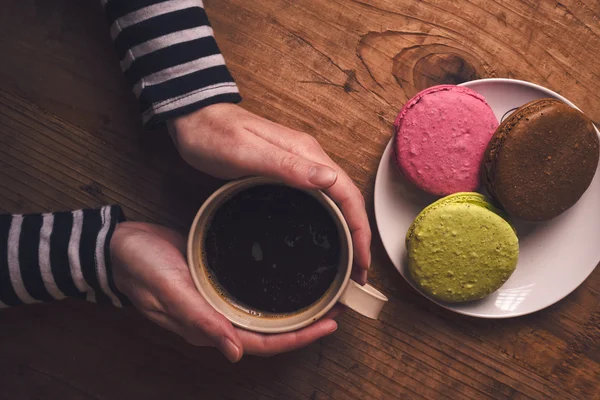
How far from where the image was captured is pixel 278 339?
78 cm

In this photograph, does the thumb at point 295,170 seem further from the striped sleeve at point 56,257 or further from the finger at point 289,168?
the striped sleeve at point 56,257

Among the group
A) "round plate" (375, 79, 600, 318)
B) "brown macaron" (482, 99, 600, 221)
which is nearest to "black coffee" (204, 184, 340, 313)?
"round plate" (375, 79, 600, 318)

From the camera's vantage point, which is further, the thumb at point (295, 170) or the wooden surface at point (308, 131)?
the wooden surface at point (308, 131)

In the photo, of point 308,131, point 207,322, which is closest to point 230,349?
point 207,322

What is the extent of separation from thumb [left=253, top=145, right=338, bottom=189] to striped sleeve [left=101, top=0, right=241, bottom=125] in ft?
0.49

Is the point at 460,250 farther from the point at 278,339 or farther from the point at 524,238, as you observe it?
the point at 278,339

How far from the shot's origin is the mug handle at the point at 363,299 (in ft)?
2.22

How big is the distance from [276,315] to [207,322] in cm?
12

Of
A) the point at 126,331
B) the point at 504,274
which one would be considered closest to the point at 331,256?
the point at 504,274

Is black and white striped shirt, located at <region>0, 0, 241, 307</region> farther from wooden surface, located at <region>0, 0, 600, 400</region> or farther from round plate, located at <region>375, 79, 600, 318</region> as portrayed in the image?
round plate, located at <region>375, 79, 600, 318</region>

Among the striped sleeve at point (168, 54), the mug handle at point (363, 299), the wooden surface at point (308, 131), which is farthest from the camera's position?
the wooden surface at point (308, 131)

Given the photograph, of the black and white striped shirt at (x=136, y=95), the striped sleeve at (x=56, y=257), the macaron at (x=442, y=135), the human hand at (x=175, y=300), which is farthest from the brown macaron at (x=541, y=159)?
the striped sleeve at (x=56, y=257)

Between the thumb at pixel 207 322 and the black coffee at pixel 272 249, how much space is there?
0.06m

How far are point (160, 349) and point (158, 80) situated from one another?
51 cm
